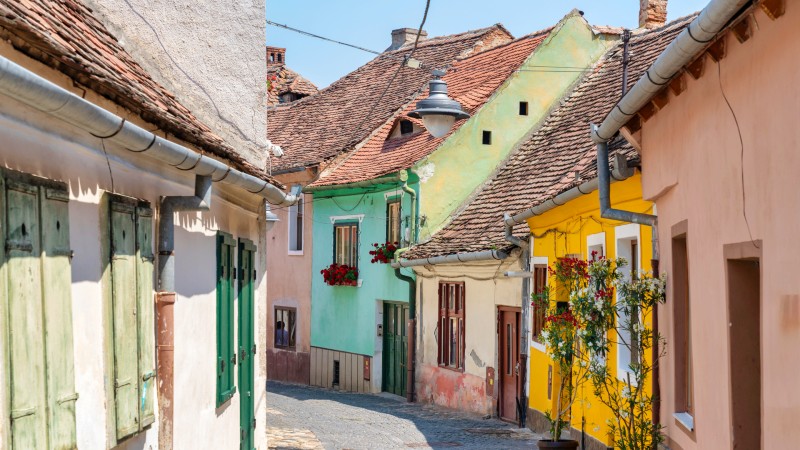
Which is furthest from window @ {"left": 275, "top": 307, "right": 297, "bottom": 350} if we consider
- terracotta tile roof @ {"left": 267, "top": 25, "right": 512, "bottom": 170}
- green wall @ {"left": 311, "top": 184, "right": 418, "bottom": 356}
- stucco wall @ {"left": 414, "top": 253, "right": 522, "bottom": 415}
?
stucco wall @ {"left": 414, "top": 253, "right": 522, "bottom": 415}

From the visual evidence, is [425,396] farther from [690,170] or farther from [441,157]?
[690,170]

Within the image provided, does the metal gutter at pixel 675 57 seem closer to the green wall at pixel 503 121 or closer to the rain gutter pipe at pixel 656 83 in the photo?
the rain gutter pipe at pixel 656 83

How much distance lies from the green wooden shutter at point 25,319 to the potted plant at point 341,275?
2078 cm

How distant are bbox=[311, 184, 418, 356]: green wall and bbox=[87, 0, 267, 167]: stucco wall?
1168cm

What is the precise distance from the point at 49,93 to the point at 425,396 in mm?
18708

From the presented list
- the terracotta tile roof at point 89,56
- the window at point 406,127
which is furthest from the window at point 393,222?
the terracotta tile roof at point 89,56

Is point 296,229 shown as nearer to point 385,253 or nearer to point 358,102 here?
point 358,102

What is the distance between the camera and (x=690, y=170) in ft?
28.8

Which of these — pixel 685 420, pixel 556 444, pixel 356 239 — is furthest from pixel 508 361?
pixel 685 420

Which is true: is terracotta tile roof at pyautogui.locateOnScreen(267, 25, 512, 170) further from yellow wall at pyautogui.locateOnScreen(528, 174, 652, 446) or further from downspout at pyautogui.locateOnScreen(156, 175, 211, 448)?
downspout at pyautogui.locateOnScreen(156, 175, 211, 448)

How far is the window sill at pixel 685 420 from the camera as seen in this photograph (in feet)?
30.2

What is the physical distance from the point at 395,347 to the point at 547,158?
21.4 feet

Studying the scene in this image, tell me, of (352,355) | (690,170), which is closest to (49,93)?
(690,170)

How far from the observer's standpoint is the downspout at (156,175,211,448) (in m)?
8.80
